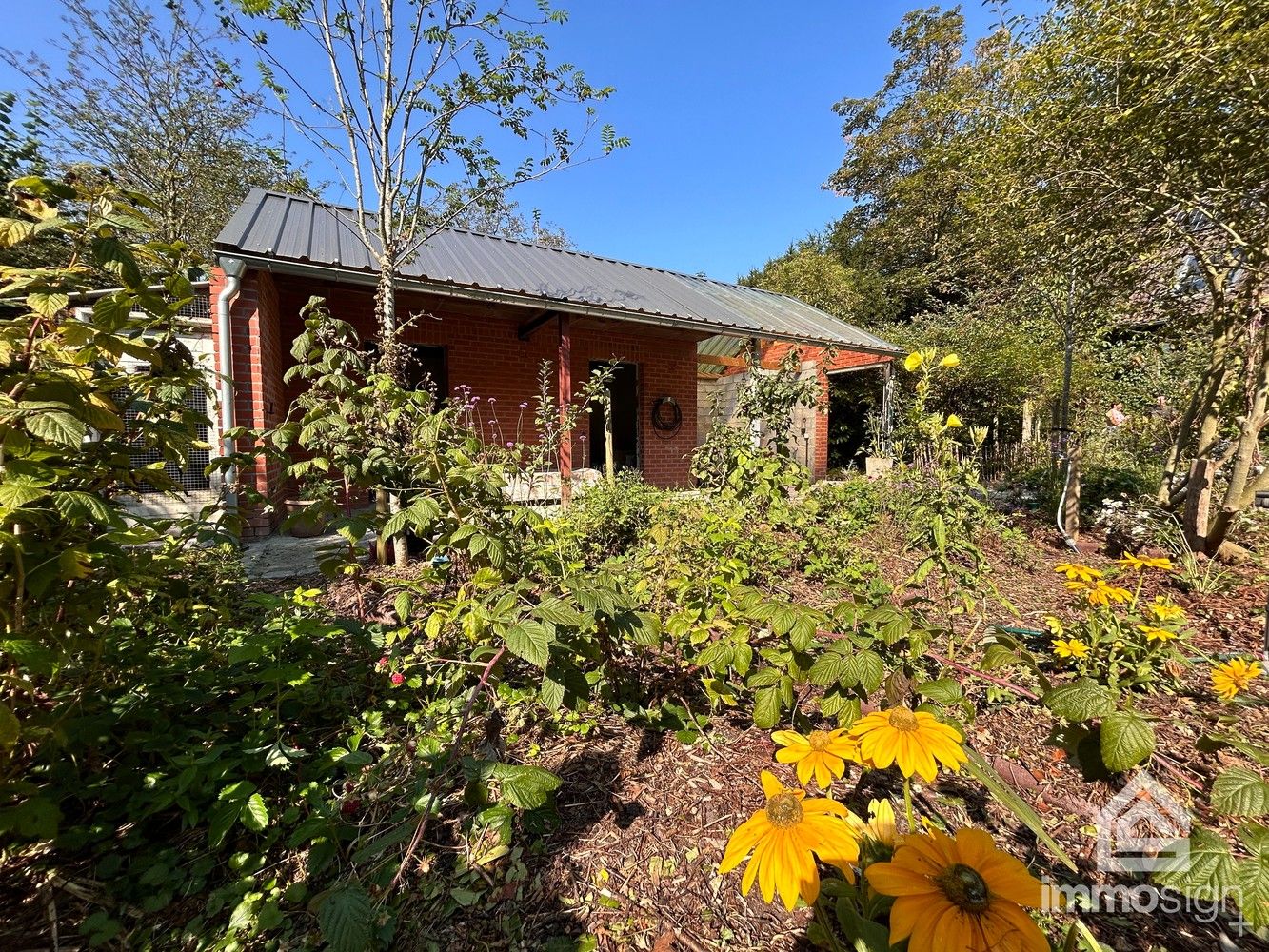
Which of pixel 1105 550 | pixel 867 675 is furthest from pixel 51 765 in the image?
pixel 1105 550

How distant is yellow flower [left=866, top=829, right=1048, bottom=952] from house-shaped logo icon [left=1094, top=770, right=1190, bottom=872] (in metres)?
0.59

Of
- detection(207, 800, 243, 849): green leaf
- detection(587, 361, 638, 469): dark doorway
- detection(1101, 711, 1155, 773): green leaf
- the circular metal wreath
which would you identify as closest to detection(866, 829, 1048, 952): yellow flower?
detection(1101, 711, 1155, 773): green leaf

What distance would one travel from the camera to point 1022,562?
4016mm

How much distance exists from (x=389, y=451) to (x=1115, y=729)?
201cm

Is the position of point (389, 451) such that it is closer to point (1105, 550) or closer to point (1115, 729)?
point (1115, 729)

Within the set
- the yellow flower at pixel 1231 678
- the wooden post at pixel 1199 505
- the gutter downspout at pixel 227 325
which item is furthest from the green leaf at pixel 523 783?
the wooden post at pixel 1199 505

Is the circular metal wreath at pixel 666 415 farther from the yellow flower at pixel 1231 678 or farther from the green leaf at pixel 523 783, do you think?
the green leaf at pixel 523 783

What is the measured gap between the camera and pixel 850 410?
1413 cm

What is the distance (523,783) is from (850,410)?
14.8m

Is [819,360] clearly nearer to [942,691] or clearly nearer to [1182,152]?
[1182,152]

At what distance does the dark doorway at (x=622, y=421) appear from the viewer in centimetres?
878

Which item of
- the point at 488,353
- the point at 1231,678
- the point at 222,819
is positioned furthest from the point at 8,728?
the point at 488,353

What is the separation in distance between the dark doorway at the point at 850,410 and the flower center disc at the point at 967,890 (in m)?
13.1

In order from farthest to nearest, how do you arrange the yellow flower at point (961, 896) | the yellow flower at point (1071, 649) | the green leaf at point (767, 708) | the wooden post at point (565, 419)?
1. the wooden post at point (565, 419)
2. the yellow flower at point (1071, 649)
3. the green leaf at point (767, 708)
4. the yellow flower at point (961, 896)
